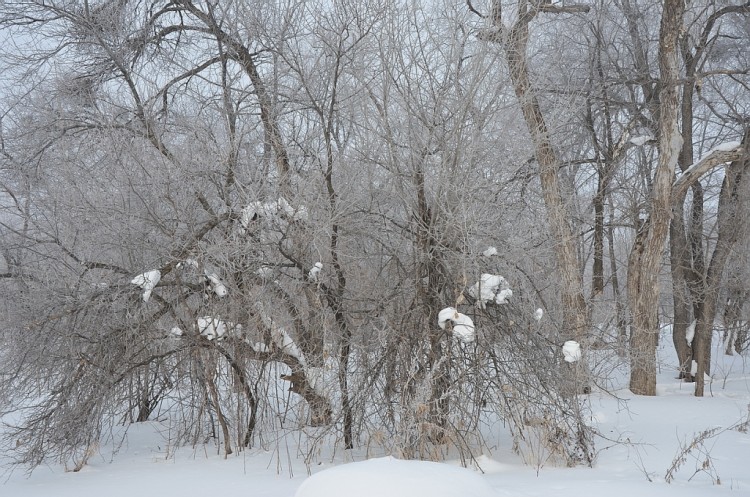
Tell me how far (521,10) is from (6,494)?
7567 mm

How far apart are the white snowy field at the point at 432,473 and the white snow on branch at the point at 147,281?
177cm

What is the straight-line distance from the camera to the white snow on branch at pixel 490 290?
679 cm

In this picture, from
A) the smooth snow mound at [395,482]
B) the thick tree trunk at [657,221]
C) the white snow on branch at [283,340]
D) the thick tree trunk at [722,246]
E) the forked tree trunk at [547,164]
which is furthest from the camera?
the thick tree trunk at [722,246]

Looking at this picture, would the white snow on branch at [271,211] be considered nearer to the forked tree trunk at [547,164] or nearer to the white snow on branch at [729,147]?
the forked tree trunk at [547,164]

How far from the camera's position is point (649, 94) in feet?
43.8

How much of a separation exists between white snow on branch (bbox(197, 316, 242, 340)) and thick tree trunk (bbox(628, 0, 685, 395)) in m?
6.47

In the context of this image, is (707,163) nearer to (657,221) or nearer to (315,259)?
(657,221)

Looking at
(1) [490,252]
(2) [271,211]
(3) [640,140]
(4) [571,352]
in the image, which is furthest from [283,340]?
(3) [640,140]

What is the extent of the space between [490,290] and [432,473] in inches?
112

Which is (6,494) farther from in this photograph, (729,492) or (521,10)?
(521,10)

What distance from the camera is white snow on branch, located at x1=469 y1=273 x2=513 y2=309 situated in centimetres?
679

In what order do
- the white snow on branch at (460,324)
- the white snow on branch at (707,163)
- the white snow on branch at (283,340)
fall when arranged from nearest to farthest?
the white snow on branch at (460,324) → the white snow on branch at (283,340) → the white snow on branch at (707,163)

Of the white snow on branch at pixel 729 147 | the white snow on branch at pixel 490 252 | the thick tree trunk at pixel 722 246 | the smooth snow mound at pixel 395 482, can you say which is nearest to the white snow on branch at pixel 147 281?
the white snow on branch at pixel 490 252

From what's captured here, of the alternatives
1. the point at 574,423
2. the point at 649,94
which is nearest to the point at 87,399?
the point at 574,423
